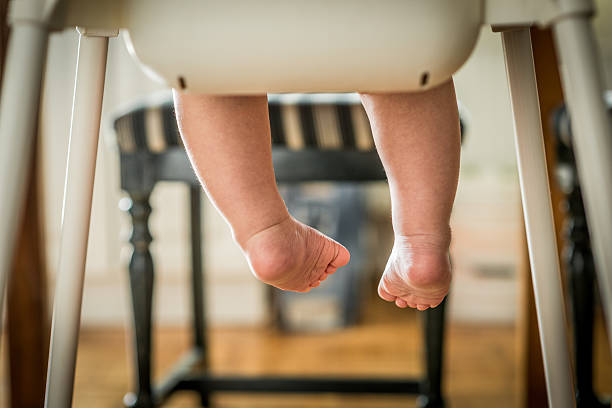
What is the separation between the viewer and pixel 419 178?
399mm

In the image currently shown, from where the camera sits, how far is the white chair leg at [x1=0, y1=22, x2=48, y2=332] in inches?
12.1

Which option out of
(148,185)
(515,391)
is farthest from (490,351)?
(148,185)

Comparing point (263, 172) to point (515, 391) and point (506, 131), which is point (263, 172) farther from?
point (506, 131)

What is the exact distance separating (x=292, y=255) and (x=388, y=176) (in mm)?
95

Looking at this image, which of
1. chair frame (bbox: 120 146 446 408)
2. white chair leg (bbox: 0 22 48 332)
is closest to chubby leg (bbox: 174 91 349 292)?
white chair leg (bbox: 0 22 48 332)

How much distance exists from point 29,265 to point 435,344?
2.03 ft

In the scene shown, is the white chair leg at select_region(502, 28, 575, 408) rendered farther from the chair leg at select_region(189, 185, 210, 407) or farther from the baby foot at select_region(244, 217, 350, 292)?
the chair leg at select_region(189, 185, 210, 407)

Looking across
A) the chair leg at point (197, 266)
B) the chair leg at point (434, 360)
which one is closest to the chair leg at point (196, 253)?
the chair leg at point (197, 266)

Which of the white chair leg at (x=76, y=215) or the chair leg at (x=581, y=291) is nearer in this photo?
the white chair leg at (x=76, y=215)

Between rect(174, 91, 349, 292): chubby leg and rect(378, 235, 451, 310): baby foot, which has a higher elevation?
rect(174, 91, 349, 292): chubby leg

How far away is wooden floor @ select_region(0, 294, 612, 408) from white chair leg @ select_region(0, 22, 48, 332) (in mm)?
705

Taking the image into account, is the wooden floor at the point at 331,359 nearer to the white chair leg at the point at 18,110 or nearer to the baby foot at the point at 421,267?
the baby foot at the point at 421,267

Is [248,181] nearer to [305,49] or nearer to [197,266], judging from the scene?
[305,49]

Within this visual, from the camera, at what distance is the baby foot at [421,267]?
42 cm
